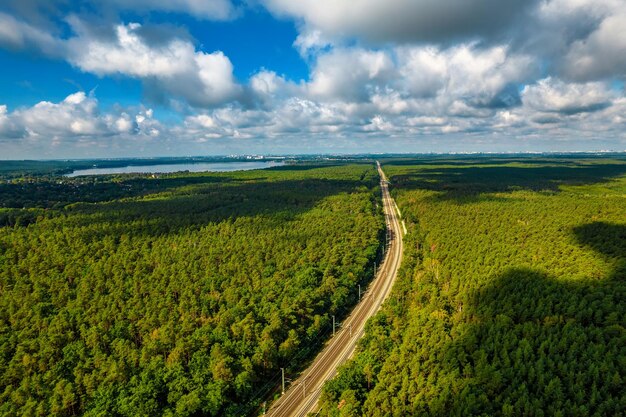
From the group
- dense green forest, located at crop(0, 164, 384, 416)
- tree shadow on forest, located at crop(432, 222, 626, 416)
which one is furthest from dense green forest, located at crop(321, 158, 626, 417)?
dense green forest, located at crop(0, 164, 384, 416)

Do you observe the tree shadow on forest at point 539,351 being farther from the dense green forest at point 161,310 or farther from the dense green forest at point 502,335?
the dense green forest at point 161,310

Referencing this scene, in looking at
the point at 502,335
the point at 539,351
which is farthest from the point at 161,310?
the point at 539,351

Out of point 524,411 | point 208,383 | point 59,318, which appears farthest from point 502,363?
point 59,318

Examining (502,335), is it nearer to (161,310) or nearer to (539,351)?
(539,351)

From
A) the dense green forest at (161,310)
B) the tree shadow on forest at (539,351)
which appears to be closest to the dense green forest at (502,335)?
the tree shadow on forest at (539,351)

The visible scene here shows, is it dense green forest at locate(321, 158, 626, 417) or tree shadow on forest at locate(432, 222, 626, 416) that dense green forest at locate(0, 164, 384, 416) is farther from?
tree shadow on forest at locate(432, 222, 626, 416)

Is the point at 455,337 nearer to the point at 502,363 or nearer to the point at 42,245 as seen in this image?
the point at 502,363
